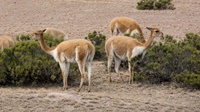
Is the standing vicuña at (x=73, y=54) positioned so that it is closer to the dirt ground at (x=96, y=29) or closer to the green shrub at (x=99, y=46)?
the dirt ground at (x=96, y=29)

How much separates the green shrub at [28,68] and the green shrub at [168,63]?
1693 mm

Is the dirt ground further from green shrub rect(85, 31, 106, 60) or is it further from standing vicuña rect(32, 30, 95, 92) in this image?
standing vicuña rect(32, 30, 95, 92)

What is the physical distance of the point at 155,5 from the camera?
2489 centimetres

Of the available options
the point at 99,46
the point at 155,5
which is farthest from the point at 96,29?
the point at 155,5

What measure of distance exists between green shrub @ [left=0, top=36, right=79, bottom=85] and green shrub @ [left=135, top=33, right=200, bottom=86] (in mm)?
1693

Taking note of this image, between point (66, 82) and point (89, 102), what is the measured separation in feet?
6.30

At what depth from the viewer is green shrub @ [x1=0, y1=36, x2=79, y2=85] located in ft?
38.8

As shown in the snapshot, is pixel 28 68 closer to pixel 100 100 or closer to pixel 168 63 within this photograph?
pixel 100 100

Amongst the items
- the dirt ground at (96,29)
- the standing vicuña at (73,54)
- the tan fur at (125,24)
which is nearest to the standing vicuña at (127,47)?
the dirt ground at (96,29)

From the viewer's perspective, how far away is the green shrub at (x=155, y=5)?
24828 mm

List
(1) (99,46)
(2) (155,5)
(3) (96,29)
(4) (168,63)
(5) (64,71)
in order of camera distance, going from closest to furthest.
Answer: (5) (64,71), (4) (168,63), (1) (99,46), (3) (96,29), (2) (155,5)

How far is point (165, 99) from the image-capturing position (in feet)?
35.8

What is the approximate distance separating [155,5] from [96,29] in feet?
19.6

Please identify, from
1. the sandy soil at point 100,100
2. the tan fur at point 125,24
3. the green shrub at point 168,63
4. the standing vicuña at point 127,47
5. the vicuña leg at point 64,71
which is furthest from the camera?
the tan fur at point 125,24
